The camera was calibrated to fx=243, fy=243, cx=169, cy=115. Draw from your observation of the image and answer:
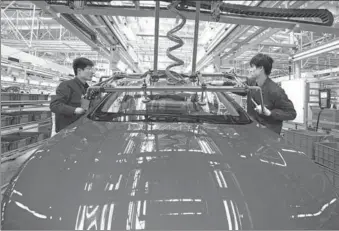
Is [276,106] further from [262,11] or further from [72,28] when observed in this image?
[72,28]

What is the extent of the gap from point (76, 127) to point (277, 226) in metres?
1.53

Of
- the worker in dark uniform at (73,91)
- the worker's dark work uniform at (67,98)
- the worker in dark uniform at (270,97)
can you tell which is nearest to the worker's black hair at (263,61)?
the worker in dark uniform at (270,97)

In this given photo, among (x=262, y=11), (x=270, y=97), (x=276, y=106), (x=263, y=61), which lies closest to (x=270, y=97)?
(x=270, y=97)

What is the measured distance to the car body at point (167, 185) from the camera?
96 centimetres

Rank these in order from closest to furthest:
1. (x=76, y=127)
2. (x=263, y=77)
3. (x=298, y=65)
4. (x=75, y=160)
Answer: (x=75, y=160), (x=76, y=127), (x=263, y=77), (x=298, y=65)

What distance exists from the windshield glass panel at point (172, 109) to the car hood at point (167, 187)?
433 millimetres

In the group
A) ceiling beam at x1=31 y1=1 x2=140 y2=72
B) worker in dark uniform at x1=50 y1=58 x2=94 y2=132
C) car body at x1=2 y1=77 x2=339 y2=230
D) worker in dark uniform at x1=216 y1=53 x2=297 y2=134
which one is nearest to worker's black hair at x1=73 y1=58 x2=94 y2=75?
worker in dark uniform at x1=50 y1=58 x2=94 y2=132

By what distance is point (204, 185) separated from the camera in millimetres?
1110

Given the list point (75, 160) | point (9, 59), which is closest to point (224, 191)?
point (75, 160)

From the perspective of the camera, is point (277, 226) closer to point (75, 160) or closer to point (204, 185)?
point (204, 185)

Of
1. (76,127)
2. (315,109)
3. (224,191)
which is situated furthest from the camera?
(315,109)

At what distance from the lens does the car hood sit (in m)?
0.96

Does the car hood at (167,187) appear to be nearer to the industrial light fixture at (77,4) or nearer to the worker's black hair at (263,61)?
the industrial light fixture at (77,4)

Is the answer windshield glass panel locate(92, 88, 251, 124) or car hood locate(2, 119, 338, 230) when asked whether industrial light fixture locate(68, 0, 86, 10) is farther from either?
car hood locate(2, 119, 338, 230)
